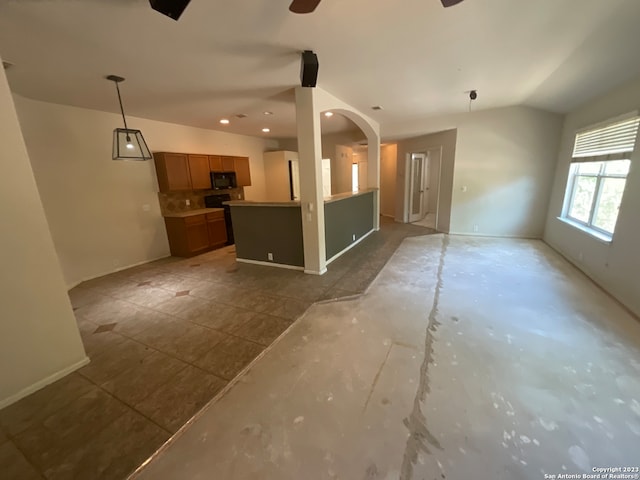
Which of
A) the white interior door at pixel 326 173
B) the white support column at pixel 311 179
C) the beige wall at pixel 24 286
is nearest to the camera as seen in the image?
the beige wall at pixel 24 286

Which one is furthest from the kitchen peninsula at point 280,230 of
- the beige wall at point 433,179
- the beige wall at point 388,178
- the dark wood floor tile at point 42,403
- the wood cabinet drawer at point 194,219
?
the beige wall at point 433,179

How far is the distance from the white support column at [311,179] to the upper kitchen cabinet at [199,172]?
9.71 feet

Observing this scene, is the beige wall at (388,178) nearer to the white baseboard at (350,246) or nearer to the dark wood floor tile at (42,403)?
the white baseboard at (350,246)

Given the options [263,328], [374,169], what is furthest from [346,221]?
[263,328]

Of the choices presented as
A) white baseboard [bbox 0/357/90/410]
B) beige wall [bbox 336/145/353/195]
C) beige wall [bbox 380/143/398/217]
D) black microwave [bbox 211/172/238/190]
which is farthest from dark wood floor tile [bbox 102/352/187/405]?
beige wall [bbox 380/143/398/217]

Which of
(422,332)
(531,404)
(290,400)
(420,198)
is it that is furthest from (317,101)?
(420,198)

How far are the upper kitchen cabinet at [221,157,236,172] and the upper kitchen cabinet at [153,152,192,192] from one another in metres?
0.96

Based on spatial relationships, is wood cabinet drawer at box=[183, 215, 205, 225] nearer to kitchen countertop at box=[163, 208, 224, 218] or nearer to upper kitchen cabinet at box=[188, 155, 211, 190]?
kitchen countertop at box=[163, 208, 224, 218]

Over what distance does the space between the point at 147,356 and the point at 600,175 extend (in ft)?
19.9

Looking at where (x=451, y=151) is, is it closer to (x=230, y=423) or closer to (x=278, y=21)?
(x=278, y=21)

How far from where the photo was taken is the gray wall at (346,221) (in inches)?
176

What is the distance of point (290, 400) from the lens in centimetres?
179

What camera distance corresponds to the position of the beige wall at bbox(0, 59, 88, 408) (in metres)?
1.81

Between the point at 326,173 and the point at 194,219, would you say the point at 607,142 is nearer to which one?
the point at 326,173
